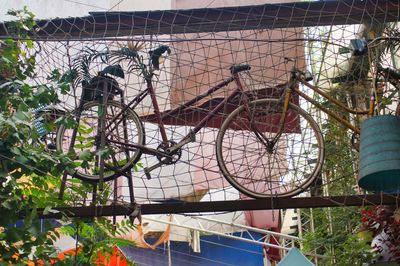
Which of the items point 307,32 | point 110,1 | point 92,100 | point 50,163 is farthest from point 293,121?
point 110,1

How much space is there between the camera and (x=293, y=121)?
590 cm

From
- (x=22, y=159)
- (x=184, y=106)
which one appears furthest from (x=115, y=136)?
(x=22, y=159)

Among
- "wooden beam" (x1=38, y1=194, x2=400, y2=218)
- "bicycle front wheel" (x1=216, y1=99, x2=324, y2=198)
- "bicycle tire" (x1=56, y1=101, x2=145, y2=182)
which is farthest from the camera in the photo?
"bicycle tire" (x1=56, y1=101, x2=145, y2=182)

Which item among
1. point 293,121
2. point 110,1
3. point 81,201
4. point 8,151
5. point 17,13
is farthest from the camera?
point 110,1

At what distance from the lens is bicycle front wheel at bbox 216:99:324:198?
5.50 metres

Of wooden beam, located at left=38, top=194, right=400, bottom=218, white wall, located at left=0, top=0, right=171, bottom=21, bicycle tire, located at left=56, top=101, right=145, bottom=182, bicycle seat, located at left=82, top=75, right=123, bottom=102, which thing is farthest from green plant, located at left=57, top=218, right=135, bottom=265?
white wall, located at left=0, top=0, right=171, bottom=21

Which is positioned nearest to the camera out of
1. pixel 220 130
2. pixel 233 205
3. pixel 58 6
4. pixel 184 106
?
pixel 233 205

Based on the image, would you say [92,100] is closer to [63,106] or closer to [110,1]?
[63,106]

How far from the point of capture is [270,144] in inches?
221

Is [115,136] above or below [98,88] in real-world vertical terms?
below

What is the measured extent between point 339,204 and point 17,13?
111 inches

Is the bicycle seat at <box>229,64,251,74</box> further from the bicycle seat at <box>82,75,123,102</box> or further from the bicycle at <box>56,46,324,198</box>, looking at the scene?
the bicycle seat at <box>82,75,123,102</box>

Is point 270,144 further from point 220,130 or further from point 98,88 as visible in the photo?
point 98,88

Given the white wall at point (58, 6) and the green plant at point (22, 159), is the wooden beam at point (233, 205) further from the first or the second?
the white wall at point (58, 6)
